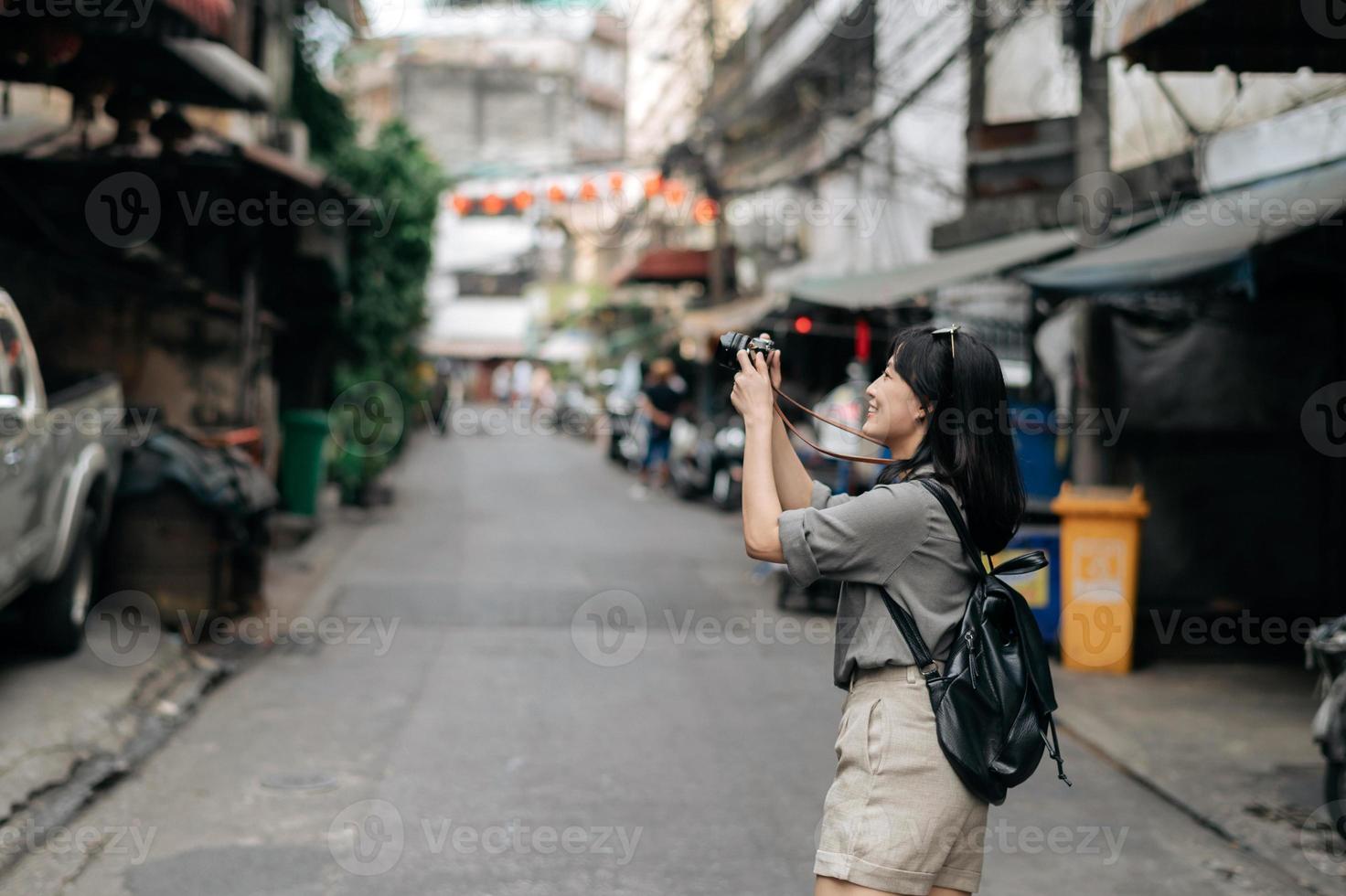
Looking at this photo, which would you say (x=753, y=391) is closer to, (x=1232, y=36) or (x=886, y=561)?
(x=886, y=561)

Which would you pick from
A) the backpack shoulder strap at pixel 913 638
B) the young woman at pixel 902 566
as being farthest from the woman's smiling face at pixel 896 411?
the backpack shoulder strap at pixel 913 638

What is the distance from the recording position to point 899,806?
283 centimetres

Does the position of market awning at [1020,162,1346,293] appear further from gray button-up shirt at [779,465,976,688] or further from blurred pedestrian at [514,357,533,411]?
blurred pedestrian at [514,357,533,411]

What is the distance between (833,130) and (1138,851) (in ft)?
63.5

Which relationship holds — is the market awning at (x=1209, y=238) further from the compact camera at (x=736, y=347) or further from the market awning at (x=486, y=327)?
the market awning at (x=486, y=327)

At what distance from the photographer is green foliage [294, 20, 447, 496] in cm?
1792

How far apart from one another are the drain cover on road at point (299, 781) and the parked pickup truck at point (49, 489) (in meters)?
1.90

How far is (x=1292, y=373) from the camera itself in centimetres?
1044

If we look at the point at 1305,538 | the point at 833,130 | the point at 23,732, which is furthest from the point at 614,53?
the point at 23,732

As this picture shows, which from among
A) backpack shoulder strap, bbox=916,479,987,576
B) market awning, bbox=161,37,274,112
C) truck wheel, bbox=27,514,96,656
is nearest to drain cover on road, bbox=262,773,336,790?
truck wheel, bbox=27,514,96,656

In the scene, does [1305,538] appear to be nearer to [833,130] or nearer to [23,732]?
[23,732]

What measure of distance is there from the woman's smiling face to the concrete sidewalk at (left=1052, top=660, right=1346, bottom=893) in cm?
354

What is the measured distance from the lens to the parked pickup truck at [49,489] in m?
7.33

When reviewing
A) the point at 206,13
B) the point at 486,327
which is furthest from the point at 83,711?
the point at 486,327
